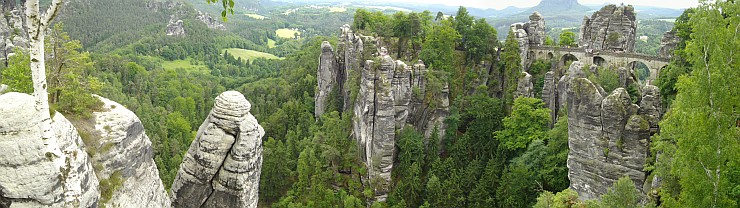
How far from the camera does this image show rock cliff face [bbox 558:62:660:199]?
27.9 metres

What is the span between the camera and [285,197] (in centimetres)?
5188

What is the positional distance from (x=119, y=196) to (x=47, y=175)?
131 inches

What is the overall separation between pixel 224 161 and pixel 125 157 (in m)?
4.42

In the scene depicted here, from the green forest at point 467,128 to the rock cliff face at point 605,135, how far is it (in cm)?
131

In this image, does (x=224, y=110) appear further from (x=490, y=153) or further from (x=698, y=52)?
(x=490, y=153)

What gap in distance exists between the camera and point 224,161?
71.7 ft

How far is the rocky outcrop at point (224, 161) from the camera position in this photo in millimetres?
21438

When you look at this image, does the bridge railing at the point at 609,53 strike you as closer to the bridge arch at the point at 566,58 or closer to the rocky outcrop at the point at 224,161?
the bridge arch at the point at 566,58

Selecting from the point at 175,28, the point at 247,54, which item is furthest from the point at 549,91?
the point at 175,28

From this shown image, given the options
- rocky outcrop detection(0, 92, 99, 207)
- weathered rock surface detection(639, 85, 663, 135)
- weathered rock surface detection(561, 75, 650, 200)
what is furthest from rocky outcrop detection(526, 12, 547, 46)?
rocky outcrop detection(0, 92, 99, 207)

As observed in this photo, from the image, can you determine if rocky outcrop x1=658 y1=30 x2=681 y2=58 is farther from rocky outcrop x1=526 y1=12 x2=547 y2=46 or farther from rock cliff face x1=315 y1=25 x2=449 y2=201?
rock cliff face x1=315 y1=25 x2=449 y2=201

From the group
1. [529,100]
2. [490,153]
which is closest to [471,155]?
[490,153]

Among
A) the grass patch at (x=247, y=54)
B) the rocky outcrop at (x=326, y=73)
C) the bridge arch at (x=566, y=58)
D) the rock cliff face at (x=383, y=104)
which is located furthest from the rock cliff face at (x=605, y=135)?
the grass patch at (x=247, y=54)

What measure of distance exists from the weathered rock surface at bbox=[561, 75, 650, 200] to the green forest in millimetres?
1188
